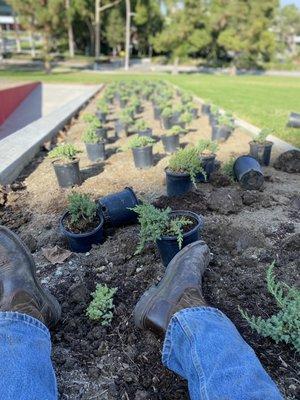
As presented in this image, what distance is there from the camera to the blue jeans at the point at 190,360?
145cm

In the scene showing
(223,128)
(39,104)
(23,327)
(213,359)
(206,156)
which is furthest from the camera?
(39,104)

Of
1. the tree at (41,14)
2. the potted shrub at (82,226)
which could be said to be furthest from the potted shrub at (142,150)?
the tree at (41,14)

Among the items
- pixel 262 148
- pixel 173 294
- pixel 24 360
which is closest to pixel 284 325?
pixel 173 294

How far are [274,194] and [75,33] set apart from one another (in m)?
46.3

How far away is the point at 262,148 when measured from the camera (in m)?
5.25

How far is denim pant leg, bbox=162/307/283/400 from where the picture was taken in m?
1.45

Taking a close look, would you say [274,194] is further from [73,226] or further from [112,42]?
[112,42]

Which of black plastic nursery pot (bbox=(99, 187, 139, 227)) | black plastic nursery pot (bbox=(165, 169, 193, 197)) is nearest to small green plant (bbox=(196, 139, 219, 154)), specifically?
black plastic nursery pot (bbox=(165, 169, 193, 197))

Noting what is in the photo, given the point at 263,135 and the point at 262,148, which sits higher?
the point at 263,135

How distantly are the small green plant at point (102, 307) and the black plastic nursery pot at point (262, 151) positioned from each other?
355 centimetres

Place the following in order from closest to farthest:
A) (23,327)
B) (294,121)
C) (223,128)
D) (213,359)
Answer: (213,359) < (23,327) < (223,128) < (294,121)

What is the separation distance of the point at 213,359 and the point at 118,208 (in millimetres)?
2066

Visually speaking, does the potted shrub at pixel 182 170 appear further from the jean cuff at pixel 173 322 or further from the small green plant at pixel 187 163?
the jean cuff at pixel 173 322

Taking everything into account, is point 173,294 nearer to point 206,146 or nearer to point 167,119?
point 206,146
